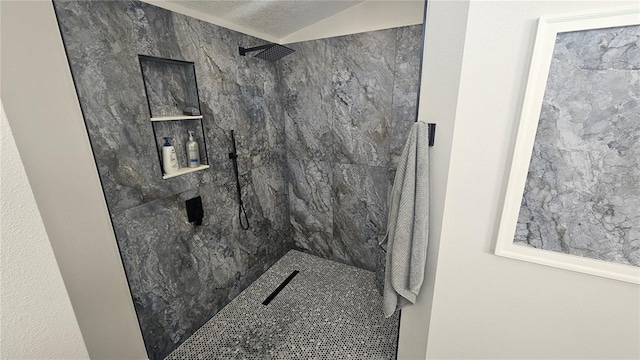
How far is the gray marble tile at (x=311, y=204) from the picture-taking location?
251 cm

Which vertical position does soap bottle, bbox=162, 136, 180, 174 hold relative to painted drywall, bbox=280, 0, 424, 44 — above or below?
below

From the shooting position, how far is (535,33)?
2.77ft

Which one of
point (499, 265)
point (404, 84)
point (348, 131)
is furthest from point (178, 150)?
point (499, 265)

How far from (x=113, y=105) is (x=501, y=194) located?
1816 mm

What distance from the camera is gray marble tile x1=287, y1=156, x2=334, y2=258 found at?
2514mm

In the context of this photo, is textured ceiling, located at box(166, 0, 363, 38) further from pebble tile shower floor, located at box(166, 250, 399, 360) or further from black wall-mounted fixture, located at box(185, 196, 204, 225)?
pebble tile shower floor, located at box(166, 250, 399, 360)

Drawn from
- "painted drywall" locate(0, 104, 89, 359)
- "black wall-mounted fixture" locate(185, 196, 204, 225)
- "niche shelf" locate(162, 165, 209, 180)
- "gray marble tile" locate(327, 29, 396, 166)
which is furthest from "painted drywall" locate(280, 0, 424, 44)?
"painted drywall" locate(0, 104, 89, 359)

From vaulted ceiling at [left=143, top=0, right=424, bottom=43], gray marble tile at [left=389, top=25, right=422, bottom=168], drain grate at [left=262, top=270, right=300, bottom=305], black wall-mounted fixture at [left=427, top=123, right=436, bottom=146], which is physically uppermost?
vaulted ceiling at [left=143, top=0, right=424, bottom=43]

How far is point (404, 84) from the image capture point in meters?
1.95

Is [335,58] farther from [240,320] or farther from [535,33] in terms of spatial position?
[240,320]

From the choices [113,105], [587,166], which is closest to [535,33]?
[587,166]

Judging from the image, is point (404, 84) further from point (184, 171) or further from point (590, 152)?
point (184, 171)

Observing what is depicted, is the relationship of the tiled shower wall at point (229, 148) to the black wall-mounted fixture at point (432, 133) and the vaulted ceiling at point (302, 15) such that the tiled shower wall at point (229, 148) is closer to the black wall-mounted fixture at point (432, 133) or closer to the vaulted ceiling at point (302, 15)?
the vaulted ceiling at point (302, 15)

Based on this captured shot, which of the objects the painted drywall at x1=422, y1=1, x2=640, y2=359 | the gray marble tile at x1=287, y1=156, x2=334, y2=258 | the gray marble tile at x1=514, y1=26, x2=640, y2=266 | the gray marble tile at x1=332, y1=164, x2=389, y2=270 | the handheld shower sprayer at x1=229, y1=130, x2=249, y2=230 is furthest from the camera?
the gray marble tile at x1=287, y1=156, x2=334, y2=258
